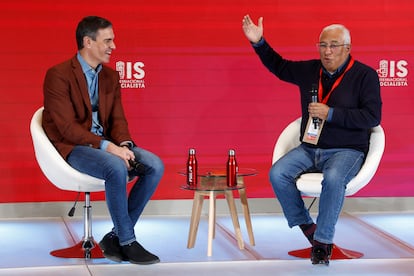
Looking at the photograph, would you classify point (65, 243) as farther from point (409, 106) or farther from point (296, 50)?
point (409, 106)

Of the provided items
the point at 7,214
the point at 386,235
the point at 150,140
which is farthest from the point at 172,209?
the point at 386,235

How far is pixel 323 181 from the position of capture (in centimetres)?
505

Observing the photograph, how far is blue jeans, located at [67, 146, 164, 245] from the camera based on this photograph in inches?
195

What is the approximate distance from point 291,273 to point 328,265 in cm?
30

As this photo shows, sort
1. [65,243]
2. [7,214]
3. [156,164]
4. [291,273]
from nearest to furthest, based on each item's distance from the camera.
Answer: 1. [291,273]
2. [156,164]
3. [65,243]
4. [7,214]

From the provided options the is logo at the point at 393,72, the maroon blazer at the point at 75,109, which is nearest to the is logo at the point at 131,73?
the maroon blazer at the point at 75,109

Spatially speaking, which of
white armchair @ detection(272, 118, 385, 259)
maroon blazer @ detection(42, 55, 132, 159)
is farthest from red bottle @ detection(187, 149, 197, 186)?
white armchair @ detection(272, 118, 385, 259)

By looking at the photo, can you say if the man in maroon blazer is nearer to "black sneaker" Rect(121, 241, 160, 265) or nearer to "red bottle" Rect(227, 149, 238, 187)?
"black sneaker" Rect(121, 241, 160, 265)

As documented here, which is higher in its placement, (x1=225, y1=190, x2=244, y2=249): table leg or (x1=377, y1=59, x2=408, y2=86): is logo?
(x1=377, y1=59, x2=408, y2=86): is logo

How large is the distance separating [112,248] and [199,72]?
2001mm

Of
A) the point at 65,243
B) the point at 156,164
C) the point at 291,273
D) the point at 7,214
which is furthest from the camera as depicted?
the point at 7,214

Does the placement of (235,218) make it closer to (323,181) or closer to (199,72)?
(323,181)

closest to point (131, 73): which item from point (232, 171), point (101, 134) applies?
point (101, 134)

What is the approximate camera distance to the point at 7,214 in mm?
6492
